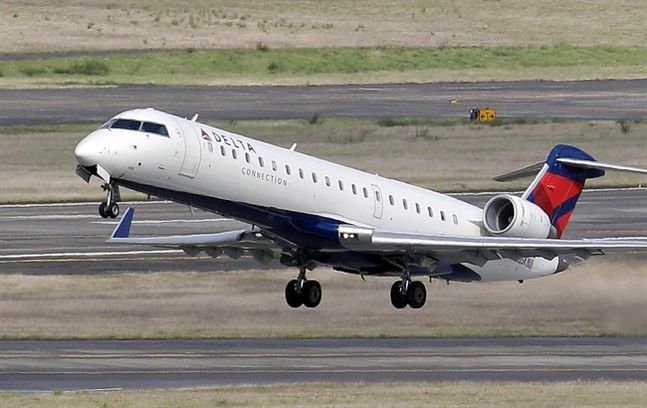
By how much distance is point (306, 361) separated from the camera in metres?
53.0

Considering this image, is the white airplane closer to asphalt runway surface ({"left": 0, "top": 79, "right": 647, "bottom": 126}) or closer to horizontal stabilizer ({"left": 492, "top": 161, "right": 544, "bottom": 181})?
horizontal stabilizer ({"left": 492, "top": 161, "right": 544, "bottom": 181})

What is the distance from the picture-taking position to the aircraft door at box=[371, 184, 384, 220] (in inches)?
1742

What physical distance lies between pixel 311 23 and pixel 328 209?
88.7m

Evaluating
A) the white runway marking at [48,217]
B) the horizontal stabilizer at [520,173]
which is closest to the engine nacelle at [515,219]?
the horizontal stabilizer at [520,173]

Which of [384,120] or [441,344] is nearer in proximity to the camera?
[441,344]

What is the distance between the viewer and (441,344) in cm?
5603

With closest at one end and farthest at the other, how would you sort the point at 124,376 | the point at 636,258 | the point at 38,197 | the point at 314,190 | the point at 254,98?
the point at 314,190 < the point at 124,376 < the point at 636,258 < the point at 38,197 < the point at 254,98

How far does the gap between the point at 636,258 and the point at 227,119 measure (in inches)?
1142

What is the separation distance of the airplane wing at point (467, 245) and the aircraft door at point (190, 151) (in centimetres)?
461

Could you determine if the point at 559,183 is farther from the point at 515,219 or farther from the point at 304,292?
the point at 304,292

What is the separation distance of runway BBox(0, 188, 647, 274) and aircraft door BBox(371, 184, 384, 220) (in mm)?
16268

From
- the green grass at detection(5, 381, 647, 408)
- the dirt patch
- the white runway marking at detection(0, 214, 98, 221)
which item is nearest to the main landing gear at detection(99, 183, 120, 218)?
the green grass at detection(5, 381, 647, 408)

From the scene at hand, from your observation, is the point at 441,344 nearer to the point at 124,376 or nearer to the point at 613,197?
the point at 124,376

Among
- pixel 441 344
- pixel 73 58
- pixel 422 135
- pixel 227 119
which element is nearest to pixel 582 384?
pixel 441 344
